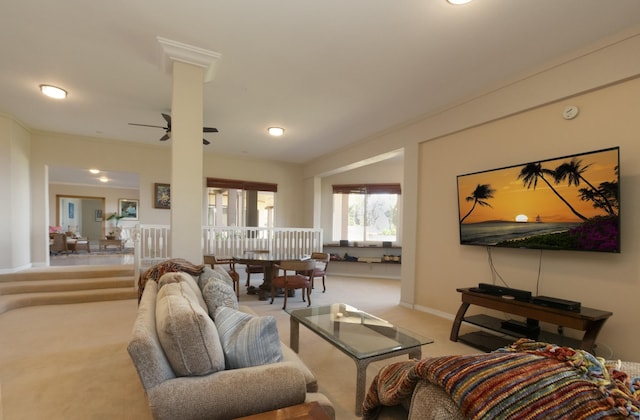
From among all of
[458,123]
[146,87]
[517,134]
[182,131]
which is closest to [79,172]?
[146,87]

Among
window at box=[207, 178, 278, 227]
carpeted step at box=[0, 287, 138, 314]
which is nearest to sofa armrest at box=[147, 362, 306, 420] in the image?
carpeted step at box=[0, 287, 138, 314]

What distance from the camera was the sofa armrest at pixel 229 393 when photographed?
3.71 ft

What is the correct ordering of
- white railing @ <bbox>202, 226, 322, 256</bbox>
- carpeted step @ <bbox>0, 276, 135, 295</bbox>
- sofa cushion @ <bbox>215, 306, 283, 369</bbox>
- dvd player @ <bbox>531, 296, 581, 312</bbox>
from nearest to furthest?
sofa cushion @ <bbox>215, 306, 283, 369</bbox>, dvd player @ <bbox>531, 296, 581, 312</bbox>, carpeted step @ <bbox>0, 276, 135, 295</bbox>, white railing @ <bbox>202, 226, 322, 256</bbox>

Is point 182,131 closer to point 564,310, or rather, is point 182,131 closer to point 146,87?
point 146,87

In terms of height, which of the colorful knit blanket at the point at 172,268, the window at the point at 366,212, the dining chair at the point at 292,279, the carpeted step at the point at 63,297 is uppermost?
the window at the point at 366,212

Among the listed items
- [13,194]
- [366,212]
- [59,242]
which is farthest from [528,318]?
[59,242]

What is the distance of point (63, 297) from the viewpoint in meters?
4.25

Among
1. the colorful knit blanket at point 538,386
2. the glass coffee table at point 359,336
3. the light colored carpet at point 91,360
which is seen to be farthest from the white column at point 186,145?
the colorful knit blanket at point 538,386

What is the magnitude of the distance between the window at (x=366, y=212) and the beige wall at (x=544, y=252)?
2.98 m

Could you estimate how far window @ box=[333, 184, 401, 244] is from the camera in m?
7.35

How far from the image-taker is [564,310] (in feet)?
7.98

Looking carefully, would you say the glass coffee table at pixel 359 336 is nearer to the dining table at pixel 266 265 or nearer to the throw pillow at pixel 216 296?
the throw pillow at pixel 216 296

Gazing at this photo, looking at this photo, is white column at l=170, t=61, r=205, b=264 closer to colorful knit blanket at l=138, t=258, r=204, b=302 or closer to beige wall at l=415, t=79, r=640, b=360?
colorful knit blanket at l=138, t=258, r=204, b=302

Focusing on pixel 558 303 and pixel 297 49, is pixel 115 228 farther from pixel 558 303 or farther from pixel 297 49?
pixel 558 303
